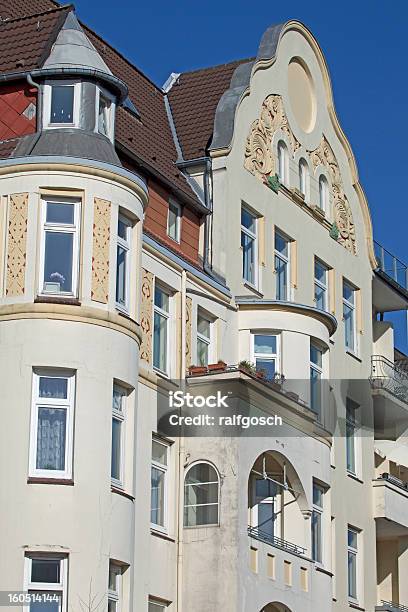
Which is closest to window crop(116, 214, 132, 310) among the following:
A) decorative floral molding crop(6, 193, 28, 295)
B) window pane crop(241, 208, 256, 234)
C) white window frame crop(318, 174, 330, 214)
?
decorative floral molding crop(6, 193, 28, 295)

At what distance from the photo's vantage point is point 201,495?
30.2m

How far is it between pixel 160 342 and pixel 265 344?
145 inches

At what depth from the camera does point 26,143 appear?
2820cm

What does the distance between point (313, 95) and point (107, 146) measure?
12.7 metres

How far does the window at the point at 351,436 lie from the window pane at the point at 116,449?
12.8 meters

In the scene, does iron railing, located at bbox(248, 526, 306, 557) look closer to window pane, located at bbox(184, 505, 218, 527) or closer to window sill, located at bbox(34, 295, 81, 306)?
window pane, located at bbox(184, 505, 218, 527)

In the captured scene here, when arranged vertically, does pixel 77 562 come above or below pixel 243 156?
below

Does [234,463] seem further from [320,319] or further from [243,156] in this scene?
[243,156]

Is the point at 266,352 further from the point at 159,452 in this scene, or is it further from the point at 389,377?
the point at 389,377

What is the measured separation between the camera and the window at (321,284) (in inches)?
1523

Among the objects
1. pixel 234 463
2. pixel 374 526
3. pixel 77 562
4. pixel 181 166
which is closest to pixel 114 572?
pixel 77 562

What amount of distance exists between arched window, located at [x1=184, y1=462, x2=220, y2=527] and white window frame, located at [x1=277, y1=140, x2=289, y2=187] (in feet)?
32.0

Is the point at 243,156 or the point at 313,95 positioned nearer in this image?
the point at 243,156

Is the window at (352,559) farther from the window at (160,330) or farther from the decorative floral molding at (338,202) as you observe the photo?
the window at (160,330)
